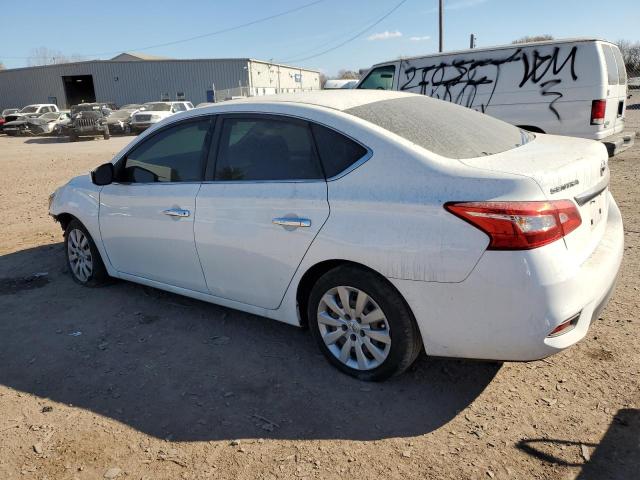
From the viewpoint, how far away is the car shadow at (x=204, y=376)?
9.22 feet

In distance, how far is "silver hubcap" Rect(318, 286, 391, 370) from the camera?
295 centimetres

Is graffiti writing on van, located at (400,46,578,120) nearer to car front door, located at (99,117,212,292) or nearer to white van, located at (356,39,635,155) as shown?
white van, located at (356,39,635,155)

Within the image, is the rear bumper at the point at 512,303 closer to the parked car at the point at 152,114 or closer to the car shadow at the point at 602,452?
the car shadow at the point at 602,452

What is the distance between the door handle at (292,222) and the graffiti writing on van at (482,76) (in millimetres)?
6960

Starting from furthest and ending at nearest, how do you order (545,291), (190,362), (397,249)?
1. (190,362)
2. (397,249)
3. (545,291)

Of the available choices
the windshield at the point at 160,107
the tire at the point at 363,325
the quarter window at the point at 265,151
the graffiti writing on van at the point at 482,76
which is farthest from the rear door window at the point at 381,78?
the windshield at the point at 160,107

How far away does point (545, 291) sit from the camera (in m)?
2.41

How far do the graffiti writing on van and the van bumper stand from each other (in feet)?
2.94

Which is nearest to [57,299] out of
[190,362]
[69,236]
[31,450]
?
[69,236]

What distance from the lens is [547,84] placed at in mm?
8492

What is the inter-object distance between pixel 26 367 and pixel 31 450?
973mm

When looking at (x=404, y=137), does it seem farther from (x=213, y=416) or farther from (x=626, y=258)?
(x=626, y=258)

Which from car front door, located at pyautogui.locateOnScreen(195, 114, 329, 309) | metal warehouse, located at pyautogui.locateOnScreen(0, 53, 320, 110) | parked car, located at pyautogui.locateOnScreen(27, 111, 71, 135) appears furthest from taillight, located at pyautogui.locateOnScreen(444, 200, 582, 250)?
metal warehouse, located at pyautogui.locateOnScreen(0, 53, 320, 110)

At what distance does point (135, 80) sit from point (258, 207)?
48.6 m
